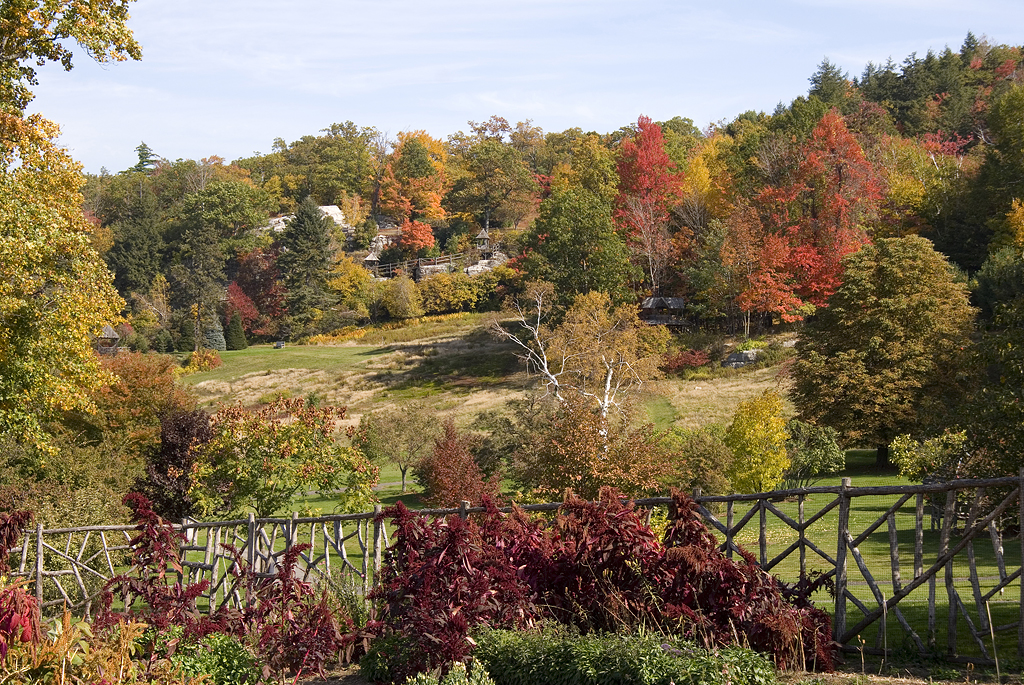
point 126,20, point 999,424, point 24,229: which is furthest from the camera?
point 126,20

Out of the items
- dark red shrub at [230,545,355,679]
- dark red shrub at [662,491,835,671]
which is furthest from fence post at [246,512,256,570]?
dark red shrub at [662,491,835,671]

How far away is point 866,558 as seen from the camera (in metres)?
15.4

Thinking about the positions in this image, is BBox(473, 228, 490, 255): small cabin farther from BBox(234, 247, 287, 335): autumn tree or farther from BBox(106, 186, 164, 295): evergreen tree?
BBox(106, 186, 164, 295): evergreen tree

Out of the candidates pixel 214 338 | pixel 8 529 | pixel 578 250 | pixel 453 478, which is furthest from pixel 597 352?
pixel 214 338

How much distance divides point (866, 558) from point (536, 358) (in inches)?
1007

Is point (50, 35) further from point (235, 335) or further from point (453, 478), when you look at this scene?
point (235, 335)

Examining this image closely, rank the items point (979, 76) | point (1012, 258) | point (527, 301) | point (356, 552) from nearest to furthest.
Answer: point (356, 552) < point (1012, 258) < point (527, 301) < point (979, 76)

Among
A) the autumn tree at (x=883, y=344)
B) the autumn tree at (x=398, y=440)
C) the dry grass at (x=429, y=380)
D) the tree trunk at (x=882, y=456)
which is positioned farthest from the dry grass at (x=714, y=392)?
the autumn tree at (x=398, y=440)

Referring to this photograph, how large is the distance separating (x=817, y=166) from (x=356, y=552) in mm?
38136

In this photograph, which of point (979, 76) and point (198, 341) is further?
point (979, 76)

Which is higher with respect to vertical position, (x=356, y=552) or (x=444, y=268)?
(x=444, y=268)

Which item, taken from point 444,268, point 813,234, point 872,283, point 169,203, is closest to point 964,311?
point 872,283

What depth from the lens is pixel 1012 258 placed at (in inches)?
1506

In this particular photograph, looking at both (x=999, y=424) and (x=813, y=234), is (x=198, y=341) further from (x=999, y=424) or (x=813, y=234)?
(x=999, y=424)
